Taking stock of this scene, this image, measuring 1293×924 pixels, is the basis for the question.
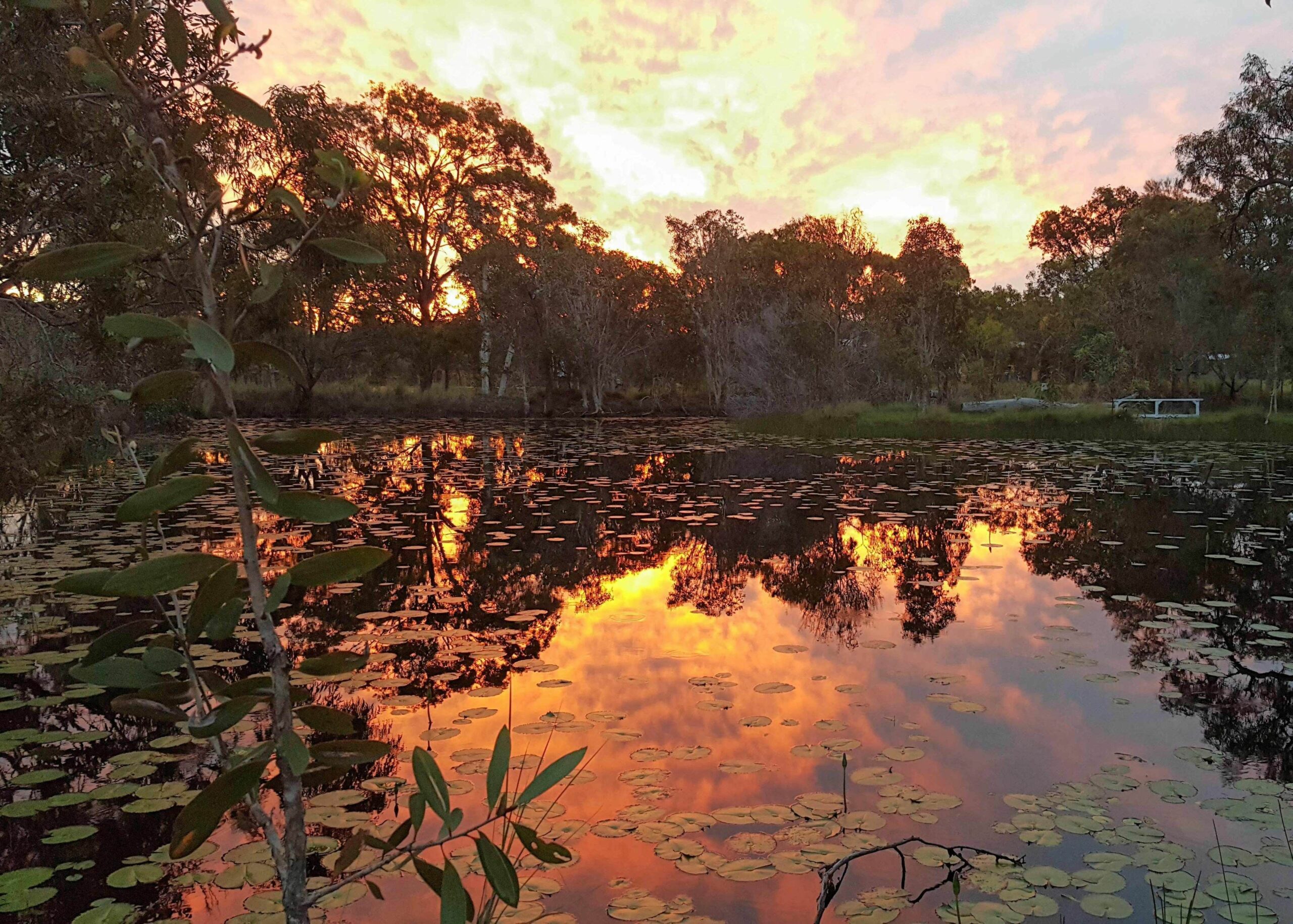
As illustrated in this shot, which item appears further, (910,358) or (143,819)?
(910,358)

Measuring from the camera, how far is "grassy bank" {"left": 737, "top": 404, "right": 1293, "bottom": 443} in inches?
834

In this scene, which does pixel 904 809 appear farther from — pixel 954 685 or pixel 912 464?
pixel 912 464

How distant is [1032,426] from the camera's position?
74.8ft

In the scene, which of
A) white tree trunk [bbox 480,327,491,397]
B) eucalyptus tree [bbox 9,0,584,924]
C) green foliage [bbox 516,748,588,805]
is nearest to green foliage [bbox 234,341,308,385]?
eucalyptus tree [bbox 9,0,584,924]

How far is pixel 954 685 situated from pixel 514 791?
2688 millimetres

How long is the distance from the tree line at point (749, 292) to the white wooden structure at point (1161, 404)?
86.4 inches

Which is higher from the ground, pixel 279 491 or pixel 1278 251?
pixel 1278 251

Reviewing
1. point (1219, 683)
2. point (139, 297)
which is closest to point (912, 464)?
point (1219, 683)

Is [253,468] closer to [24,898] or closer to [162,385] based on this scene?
[162,385]

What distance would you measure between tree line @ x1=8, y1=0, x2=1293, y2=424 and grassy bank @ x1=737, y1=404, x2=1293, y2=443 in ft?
7.04

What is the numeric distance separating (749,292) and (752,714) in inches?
1318

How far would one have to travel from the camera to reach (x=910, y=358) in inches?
1141

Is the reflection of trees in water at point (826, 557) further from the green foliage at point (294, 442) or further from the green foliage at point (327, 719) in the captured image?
the green foliage at point (294, 442)

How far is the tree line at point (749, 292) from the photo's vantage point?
2227cm
